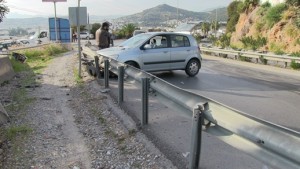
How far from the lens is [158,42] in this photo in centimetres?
1469

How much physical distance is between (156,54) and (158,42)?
0.54 m

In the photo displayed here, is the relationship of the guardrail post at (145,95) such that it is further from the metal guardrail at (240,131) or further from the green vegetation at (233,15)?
the green vegetation at (233,15)

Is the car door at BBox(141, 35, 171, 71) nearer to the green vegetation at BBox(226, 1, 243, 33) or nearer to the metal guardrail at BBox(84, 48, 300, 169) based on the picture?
the metal guardrail at BBox(84, 48, 300, 169)

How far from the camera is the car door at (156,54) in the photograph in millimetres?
14281

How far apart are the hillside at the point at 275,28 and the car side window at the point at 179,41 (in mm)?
9695

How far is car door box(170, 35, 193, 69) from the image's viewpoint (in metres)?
14.9

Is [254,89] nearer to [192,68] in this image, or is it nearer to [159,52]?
[192,68]

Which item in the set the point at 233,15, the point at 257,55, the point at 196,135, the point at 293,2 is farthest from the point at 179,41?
the point at 233,15

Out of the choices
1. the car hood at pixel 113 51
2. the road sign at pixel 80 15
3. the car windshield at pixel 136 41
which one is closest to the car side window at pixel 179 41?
the car windshield at pixel 136 41

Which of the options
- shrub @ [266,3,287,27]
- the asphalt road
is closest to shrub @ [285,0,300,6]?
shrub @ [266,3,287,27]

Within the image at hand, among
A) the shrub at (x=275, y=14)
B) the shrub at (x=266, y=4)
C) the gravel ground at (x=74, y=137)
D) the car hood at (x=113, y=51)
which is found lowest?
the gravel ground at (x=74, y=137)

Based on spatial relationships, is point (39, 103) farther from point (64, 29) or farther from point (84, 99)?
point (64, 29)

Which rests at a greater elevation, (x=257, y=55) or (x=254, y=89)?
(x=257, y=55)

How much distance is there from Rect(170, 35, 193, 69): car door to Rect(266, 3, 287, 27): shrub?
16.6 meters
